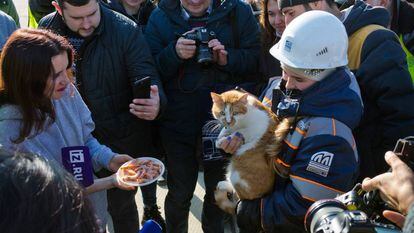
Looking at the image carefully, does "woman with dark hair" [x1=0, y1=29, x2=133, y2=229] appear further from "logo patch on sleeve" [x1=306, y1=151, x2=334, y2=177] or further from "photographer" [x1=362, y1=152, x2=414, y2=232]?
"photographer" [x1=362, y1=152, x2=414, y2=232]

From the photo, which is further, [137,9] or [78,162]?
[137,9]

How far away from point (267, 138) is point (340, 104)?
1.48 ft

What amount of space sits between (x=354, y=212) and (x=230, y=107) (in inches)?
43.5

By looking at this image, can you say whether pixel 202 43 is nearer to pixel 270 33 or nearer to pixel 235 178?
pixel 270 33

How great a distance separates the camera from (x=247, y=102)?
7.43 feet

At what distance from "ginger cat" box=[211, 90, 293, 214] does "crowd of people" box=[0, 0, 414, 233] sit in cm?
6

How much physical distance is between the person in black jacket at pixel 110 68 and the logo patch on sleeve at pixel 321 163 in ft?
3.81

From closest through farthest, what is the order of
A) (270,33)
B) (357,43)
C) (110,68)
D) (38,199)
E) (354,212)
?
(38,199)
(354,212)
(357,43)
(110,68)
(270,33)

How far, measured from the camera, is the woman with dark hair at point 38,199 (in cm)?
84

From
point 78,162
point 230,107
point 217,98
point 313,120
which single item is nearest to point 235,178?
point 230,107

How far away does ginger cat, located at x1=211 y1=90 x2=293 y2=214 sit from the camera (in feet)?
6.74

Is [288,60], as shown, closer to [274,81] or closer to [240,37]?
[274,81]

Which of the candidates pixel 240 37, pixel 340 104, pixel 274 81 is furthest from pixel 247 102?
pixel 240 37

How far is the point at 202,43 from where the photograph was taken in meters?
2.69
